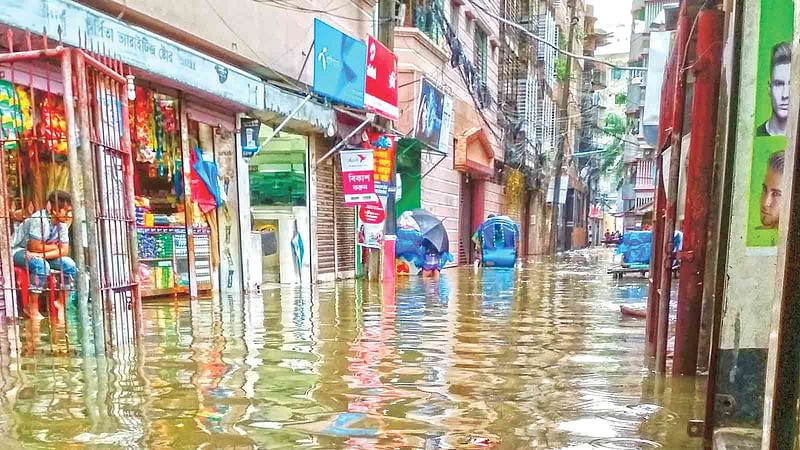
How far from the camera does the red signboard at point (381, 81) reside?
1377 cm

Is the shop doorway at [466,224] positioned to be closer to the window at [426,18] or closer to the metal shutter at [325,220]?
the window at [426,18]

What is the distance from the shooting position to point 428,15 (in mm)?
19766

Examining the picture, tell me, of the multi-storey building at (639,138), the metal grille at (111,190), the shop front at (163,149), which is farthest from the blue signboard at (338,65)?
the multi-storey building at (639,138)

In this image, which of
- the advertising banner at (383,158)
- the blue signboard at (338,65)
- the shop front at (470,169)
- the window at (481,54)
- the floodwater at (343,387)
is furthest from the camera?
the window at (481,54)

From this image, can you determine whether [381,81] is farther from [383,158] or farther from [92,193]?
[92,193]

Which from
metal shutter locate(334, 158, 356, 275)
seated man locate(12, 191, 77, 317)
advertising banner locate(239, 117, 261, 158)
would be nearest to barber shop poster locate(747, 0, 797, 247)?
seated man locate(12, 191, 77, 317)

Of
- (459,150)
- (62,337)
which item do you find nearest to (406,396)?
(62,337)

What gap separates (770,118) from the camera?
327 cm

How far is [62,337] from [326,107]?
807 cm

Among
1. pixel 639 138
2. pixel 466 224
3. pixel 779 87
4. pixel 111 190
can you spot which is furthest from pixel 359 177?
pixel 639 138

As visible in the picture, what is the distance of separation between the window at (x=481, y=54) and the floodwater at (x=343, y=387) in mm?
18659

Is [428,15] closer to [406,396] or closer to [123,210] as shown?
[123,210]

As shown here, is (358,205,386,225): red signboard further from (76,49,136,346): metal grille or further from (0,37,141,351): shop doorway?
(76,49,136,346): metal grille

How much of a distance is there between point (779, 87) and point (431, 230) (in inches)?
539
